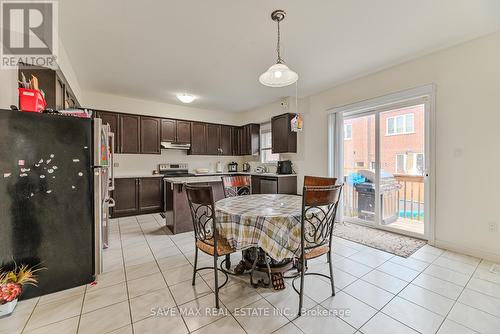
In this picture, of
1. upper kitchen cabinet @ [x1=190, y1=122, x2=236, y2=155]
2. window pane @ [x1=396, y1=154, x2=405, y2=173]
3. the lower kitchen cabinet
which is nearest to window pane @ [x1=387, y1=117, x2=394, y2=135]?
window pane @ [x1=396, y1=154, x2=405, y2=173]

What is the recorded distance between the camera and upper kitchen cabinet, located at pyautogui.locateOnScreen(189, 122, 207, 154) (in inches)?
222

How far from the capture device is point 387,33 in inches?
97.3

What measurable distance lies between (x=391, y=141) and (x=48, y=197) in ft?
14.8

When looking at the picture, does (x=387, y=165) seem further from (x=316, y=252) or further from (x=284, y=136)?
(x=316, y=252)

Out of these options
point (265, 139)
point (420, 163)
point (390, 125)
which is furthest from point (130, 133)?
point (420, 163)

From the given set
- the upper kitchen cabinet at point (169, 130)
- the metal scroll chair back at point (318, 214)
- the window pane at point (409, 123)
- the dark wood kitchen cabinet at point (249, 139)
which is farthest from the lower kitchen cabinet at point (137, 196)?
the window pane at point (409, 123)

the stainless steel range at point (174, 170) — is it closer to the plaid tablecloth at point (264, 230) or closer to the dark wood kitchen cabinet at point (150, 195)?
the dark wood kitchen cabinet at point (150, 195)

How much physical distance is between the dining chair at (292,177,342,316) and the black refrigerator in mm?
1988

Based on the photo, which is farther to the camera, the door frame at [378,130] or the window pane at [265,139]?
the window pane at [265,139]

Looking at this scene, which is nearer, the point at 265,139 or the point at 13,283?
the point at 13,283

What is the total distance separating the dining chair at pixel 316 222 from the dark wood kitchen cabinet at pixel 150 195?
12.5 ft

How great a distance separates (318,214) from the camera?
179cm

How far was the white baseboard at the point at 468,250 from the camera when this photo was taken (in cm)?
247

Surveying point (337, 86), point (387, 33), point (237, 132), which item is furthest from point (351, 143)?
point (237, 132)
